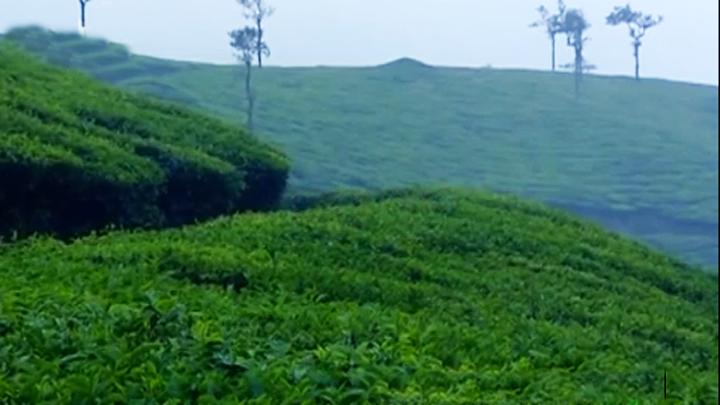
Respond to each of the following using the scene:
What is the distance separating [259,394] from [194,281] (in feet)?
9.58

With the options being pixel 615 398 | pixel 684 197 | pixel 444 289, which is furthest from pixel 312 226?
pixel 684 197

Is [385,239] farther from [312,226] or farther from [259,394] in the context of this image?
[259,394]

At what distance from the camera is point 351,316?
6.50 meters

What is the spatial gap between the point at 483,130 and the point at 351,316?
2594cm

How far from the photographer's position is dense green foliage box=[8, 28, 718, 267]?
25219 mm

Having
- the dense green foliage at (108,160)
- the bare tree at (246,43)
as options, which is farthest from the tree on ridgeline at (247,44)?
the dense green foliage at (108,160)

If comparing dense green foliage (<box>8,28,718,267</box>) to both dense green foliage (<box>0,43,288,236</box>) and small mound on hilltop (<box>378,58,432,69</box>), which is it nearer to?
small mound on hilltop (<box>378,58,432,69</box>)

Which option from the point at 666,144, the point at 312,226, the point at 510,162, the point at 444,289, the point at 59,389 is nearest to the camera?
the point at 59,389

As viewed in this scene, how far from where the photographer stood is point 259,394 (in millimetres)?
4859

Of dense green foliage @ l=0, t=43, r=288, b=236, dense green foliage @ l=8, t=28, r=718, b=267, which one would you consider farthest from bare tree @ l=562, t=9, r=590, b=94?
dense green foliage @ l=0, t=43, r=288, b=236

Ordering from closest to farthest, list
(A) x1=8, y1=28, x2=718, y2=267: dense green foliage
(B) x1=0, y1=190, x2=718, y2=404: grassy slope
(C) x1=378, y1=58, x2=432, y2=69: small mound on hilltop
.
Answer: (B) x1=0, y1=190, x2=718, y2=404: grassy slope, (A) x1=8, y1=28, x2=718, y2=267: dense green foliage, (C) x1=378, y1=58, x2=432, y2=69: small mound on hilltop

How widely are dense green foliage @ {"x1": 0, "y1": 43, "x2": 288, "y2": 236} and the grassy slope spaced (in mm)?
741

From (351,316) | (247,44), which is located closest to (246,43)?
(247,44)

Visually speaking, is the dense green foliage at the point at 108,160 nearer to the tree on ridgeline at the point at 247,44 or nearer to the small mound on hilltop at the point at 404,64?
the tree on ridgeline at the point at 247,44
